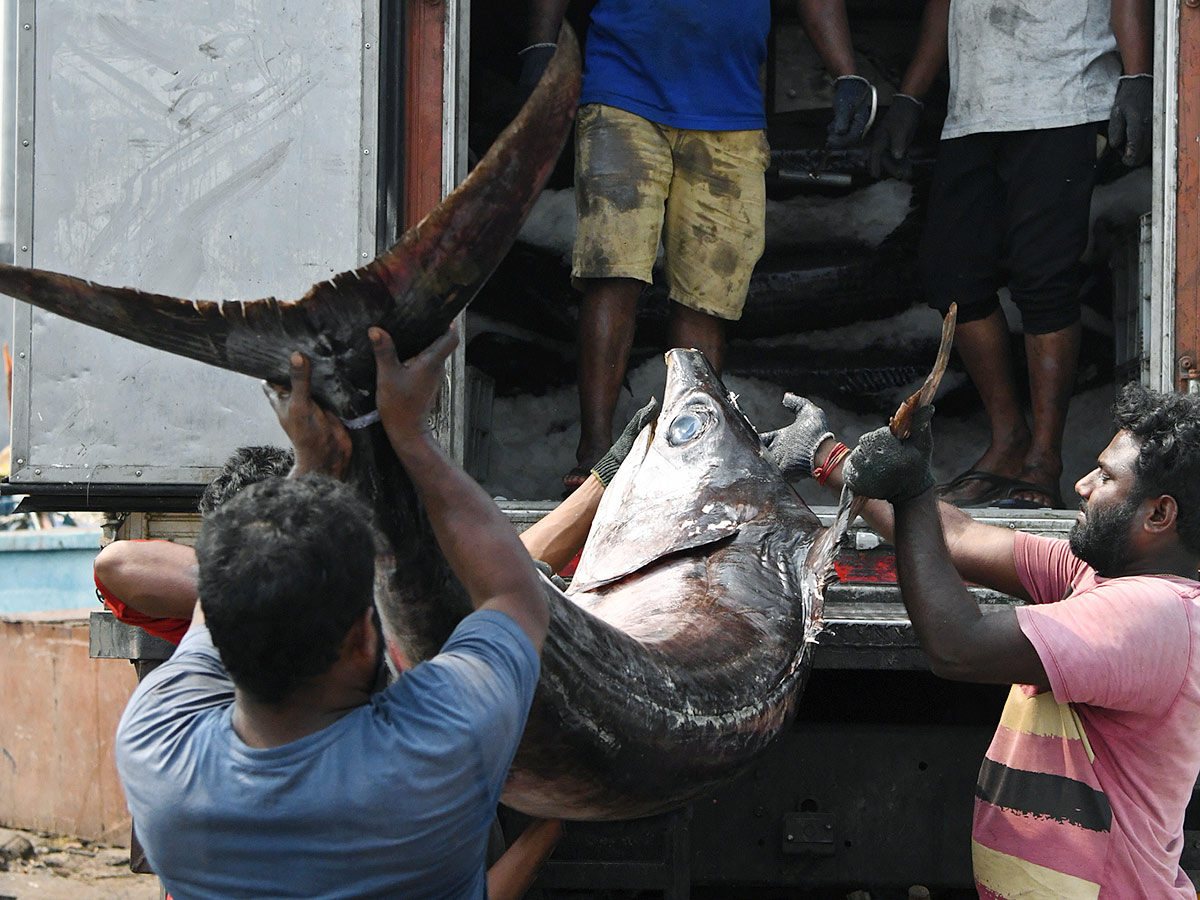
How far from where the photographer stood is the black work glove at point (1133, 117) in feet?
12.8

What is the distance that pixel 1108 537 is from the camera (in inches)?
87.0

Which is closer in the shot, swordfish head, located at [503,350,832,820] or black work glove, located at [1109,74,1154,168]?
swordfish head, located at [503,350,832,820]

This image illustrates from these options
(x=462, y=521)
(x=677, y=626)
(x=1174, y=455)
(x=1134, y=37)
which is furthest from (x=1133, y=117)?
(x=462, y=521)

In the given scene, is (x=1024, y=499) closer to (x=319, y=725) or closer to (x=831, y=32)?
(x=831, y=32)

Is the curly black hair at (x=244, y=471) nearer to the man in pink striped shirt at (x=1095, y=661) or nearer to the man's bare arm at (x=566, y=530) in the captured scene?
the man's bare arm at (x=566, y=530)

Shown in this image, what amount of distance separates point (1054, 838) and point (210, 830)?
4.77ft

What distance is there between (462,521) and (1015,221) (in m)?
3.21

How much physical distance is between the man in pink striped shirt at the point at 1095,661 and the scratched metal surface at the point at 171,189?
5.78 ft

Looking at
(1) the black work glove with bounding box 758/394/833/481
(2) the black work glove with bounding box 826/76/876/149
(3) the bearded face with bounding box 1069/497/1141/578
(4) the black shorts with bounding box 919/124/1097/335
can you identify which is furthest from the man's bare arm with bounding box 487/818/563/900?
(2) the black work glove with bounding box 826/76/876/149

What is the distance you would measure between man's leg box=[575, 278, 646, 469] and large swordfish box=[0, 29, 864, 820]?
123 cm

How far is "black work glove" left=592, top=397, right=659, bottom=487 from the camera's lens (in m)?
2.90

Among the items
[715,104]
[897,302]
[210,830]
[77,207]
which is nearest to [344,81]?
[77,207]

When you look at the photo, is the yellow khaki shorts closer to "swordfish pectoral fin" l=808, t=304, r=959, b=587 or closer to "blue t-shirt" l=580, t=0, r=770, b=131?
"blue t-shirt" l=580, t=0, r=770, b=131

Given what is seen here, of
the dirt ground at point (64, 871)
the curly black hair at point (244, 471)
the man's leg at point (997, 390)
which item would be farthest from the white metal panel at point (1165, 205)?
the dirt ground at point (64, 871)
